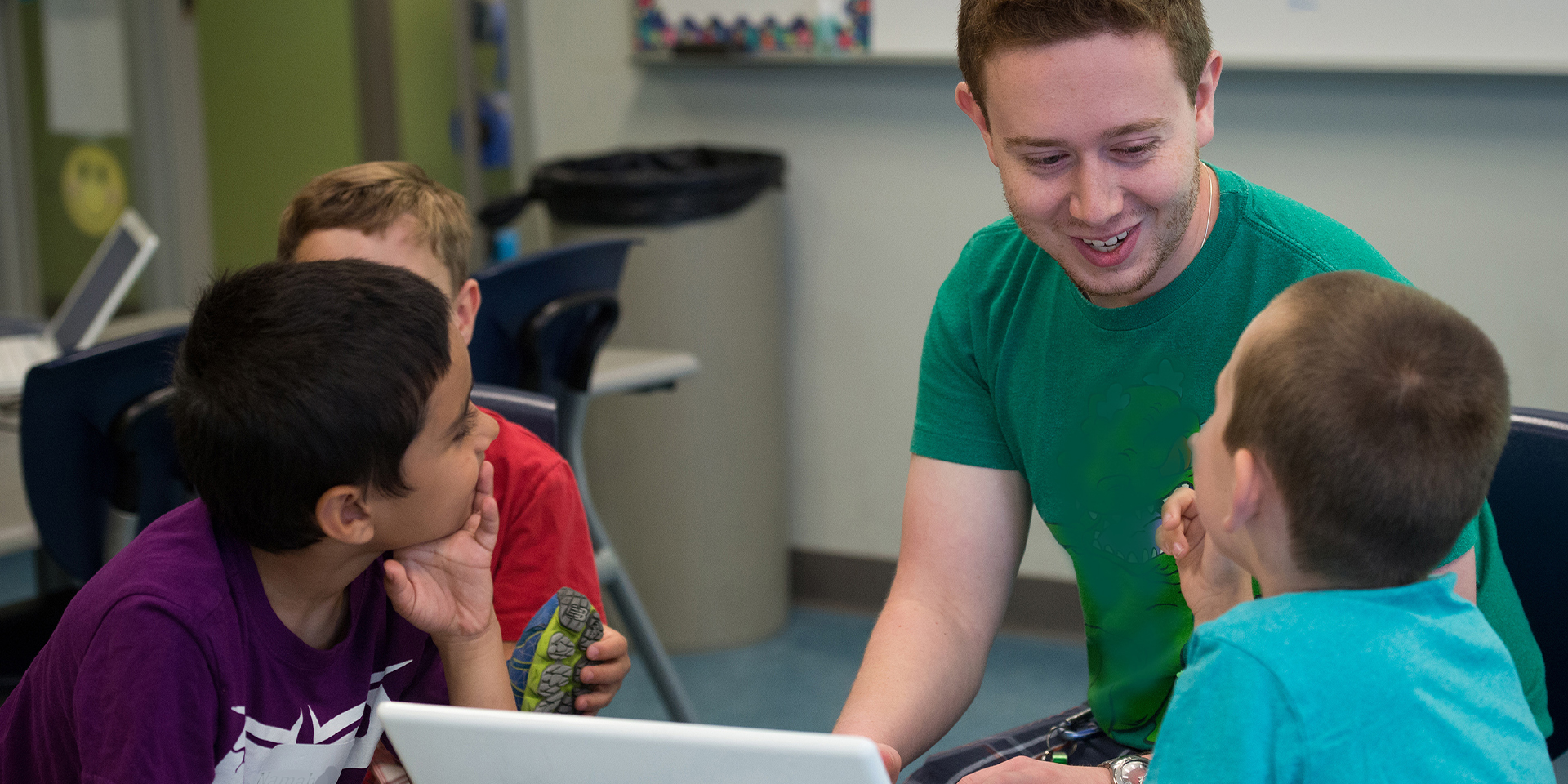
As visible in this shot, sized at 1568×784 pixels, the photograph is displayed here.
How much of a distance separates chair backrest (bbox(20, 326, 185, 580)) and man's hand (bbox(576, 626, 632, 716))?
65cm

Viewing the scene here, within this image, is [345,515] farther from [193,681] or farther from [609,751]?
[609,751]

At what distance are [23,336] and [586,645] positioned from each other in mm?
1765

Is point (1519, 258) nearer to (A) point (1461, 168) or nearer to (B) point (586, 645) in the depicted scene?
(A) point (1461, 168)

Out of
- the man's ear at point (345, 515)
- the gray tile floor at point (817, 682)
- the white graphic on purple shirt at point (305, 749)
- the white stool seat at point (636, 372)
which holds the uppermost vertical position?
the man's ear at point (345, 515)

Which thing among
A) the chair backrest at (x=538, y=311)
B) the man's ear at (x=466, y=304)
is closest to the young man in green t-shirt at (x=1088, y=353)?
the man's ear at (x=466, y=304)

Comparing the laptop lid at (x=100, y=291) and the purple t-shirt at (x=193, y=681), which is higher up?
the laptop lid at (x=100, y=291)

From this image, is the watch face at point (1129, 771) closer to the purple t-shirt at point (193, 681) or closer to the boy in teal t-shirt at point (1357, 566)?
the boy in teal t-shirt at point (1357, 566)

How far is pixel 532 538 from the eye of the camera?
1.26 meters

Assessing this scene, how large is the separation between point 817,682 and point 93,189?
2.72 meters

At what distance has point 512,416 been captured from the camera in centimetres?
150

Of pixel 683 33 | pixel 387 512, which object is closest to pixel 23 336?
pixel 683 33

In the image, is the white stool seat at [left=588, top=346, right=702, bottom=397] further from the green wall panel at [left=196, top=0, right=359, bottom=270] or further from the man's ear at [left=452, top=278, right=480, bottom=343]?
the green wall panel at [left=196, top=0, right=359, bottom=270]

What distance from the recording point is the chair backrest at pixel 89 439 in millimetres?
1531

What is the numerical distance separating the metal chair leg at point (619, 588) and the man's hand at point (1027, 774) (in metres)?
1.14
